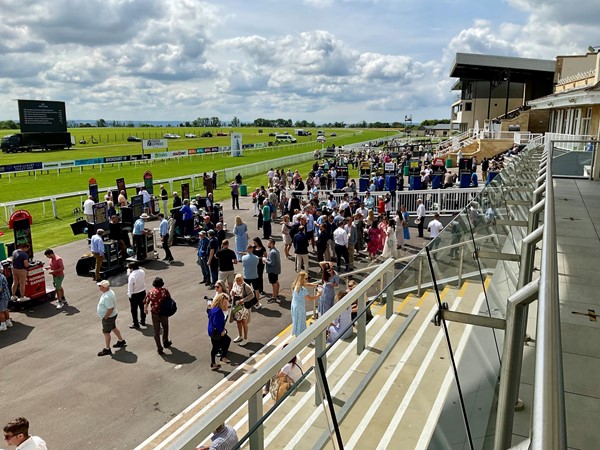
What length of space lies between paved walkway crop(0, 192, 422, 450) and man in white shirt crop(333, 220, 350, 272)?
2403mm

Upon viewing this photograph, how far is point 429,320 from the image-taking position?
340 cm

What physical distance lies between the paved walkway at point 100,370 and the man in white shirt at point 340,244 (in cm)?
240

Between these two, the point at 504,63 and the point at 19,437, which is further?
the point at 504,63

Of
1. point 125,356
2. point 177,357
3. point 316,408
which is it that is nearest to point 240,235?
point 177,357

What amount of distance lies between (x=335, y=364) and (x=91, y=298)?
38.3 ft

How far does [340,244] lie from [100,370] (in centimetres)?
779

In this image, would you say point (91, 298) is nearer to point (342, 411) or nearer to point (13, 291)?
point (13, 291)

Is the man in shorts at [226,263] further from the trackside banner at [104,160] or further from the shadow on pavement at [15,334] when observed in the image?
the trackside banner at [104,160]

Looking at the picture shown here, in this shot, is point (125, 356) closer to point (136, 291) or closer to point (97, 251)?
point (136, 291)

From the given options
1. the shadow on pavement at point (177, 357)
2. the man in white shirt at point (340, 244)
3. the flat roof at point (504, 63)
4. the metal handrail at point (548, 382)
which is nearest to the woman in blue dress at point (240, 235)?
the man in white shirt at point (340, 244)

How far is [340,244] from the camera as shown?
48.2 ft

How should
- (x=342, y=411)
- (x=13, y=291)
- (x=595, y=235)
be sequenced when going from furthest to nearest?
1. (x=13, y=291)
2. (x=595, y=235)
3. (x=342, y=411)

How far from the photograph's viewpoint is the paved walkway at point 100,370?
7461 millimetres

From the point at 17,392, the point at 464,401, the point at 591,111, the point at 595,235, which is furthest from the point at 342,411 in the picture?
the point at 591,111
